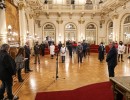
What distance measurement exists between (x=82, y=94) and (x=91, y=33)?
2152cm

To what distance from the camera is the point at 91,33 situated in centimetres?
2675

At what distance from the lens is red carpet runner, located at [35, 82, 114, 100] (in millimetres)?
5523

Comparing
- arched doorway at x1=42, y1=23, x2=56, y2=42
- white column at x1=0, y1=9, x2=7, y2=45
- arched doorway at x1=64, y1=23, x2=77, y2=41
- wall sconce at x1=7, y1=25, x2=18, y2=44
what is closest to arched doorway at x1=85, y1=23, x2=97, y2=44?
arched doorway at x1=64, y1=23, x2=77, y2=41

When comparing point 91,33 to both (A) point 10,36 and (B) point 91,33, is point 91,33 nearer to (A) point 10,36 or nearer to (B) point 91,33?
(B) point 91,33

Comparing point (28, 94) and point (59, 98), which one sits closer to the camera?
point (59, 98)

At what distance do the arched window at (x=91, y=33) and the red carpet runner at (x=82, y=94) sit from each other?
20600 mm

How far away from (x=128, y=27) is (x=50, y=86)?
14845 mm

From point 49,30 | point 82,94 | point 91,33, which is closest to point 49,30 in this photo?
point 49,30

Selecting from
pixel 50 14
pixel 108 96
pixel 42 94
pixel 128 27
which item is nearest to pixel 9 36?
pixel 42 94

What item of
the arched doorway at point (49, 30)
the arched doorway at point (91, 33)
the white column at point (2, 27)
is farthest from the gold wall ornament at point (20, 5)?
the arched doorway at point (91, 33)

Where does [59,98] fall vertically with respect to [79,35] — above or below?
below

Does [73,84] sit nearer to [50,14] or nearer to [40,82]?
[40,82]

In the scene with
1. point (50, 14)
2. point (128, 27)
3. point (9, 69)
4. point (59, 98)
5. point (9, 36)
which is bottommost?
point (59, 98)

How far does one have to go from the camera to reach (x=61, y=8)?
25391 millimetres
